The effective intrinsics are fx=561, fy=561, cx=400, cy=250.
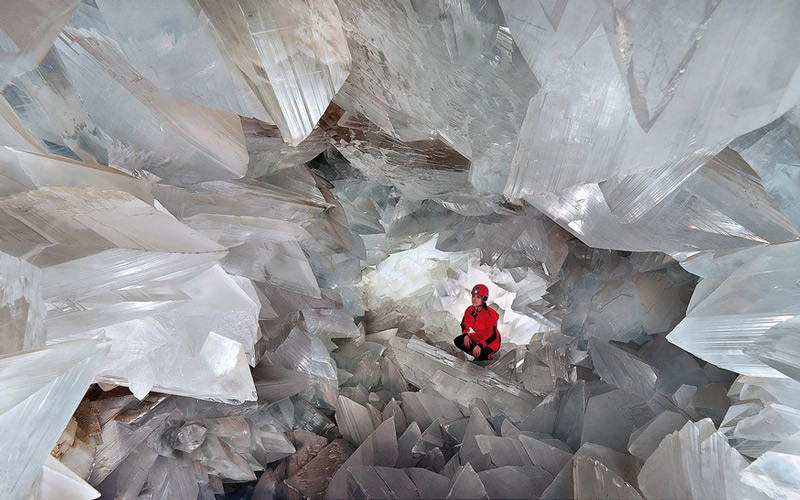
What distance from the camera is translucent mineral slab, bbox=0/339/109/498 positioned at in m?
0.62

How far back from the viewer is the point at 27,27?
0.67 meters

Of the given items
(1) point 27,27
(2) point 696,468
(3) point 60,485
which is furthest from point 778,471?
(1) point 27,27

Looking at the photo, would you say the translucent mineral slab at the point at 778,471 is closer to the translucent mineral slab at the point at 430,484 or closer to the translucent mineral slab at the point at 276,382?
the translucent mineral slab at the point at 430,484

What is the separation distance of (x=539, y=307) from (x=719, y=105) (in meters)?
2.05

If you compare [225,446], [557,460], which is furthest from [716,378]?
[225,446]

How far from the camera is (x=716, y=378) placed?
4.89ft

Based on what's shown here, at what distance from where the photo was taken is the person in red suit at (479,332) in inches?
133

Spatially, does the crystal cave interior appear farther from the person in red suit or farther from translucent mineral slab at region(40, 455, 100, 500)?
the person in red suit

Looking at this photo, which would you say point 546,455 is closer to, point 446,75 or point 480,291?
point 446,75

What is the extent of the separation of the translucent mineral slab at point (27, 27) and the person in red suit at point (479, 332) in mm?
2834

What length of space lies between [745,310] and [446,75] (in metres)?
0.63

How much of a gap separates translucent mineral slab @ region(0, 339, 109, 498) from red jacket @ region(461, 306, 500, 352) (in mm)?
2913

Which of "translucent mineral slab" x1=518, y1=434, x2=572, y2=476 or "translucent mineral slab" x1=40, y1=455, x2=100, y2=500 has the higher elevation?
"translucent mineral slab" x1=518, y1=434, x2=572, y2=476

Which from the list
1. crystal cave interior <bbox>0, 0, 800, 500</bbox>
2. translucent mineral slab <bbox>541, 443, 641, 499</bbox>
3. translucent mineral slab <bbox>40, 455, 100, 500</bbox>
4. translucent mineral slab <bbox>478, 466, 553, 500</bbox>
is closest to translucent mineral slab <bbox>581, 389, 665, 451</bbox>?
crystal cave interior <bbox>0, 0, 800, 500</bbox>
